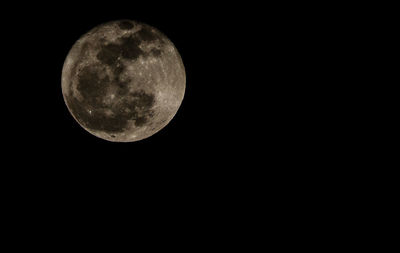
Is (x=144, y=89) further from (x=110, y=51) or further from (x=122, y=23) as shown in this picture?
(x=122, y=23)

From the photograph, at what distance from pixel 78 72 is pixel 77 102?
1.42ft

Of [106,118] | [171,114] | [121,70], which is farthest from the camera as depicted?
[171,114]

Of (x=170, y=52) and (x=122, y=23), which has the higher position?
(x=122, y=23)

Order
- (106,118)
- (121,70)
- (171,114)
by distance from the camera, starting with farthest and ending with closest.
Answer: (171,114)
(106,118)
(121,70)

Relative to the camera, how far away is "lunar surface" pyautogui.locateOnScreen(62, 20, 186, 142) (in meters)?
3.99

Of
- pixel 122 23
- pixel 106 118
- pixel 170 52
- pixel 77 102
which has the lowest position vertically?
pixel 106 118

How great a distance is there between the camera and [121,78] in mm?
3965

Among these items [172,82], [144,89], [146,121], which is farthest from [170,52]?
[146,121]

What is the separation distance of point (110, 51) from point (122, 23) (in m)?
0.54

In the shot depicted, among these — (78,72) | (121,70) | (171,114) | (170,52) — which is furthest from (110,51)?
(171,114)

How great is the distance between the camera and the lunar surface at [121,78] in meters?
3.99

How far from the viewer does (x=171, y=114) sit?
476 centimetres

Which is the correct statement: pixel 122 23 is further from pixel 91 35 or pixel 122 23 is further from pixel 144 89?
pixel 144 89

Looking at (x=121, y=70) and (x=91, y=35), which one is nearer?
(x=121, y=70)
